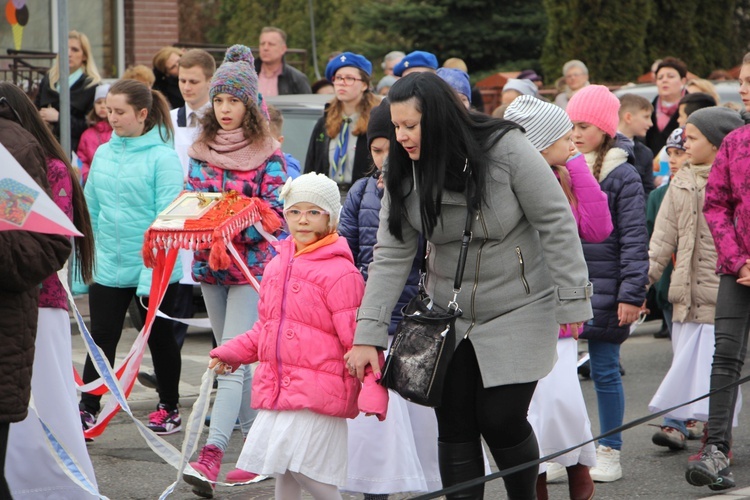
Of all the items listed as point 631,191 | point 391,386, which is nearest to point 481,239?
point 391,386

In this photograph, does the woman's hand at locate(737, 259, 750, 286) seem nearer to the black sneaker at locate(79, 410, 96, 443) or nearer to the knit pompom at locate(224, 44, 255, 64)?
the knit pompom at locate(224, 44, 255, 64)

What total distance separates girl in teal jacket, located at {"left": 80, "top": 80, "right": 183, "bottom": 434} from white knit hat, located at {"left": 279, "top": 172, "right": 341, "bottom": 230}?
2230mm

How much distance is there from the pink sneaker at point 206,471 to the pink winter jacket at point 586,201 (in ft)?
5.53

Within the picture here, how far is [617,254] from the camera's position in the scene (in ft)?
20.3

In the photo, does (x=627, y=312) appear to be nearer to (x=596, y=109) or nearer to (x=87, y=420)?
(x=596, y=109)

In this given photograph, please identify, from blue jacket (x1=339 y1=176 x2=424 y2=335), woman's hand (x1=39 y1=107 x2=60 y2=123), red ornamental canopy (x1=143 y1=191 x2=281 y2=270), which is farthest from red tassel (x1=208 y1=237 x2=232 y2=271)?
woman's hand (x1=39 y1=107 x2=60 y2=123)

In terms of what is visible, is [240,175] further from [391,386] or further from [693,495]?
[693,495]

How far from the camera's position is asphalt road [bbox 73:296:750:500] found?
5.96 m

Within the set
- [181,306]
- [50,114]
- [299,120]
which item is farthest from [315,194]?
[50,114]

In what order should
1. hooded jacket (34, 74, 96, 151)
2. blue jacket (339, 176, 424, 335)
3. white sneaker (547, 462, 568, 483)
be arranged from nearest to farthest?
blue jacket (339, 176, 424, 335) < white sneaker (547, 462, 568, 483) < hooded jacket (34, 74, 96, 151)

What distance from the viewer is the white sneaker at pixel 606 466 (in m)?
6.18

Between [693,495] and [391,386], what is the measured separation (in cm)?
211

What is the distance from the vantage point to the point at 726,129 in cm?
663

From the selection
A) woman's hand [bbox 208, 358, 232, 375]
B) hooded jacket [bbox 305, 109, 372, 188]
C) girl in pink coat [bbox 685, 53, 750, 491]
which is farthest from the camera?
hooded jacket [bbox 305, 109, 372, 188]
